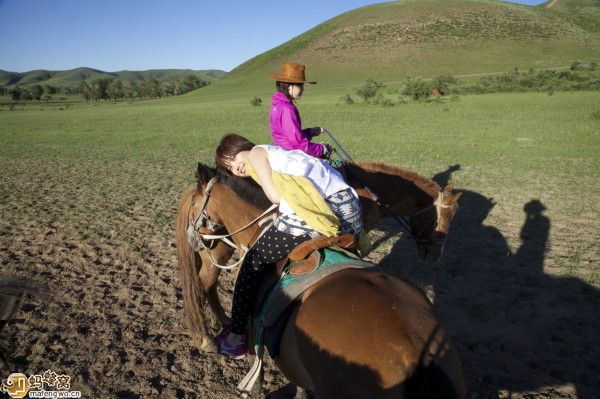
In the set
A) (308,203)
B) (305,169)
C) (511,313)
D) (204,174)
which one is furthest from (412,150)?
(308,203)

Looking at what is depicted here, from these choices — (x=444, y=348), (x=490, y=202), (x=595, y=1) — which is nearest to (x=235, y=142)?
(x=444, y=348)

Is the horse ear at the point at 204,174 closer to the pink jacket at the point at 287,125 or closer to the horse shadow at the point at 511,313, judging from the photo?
the pink jacket at the point at 287,125

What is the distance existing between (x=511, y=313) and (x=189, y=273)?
3.95 meters

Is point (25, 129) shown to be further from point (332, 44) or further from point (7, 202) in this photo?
point (332, 44)

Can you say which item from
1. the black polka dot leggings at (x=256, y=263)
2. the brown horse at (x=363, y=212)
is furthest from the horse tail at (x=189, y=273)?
the black polka dot leggings at (x=256, y=263)

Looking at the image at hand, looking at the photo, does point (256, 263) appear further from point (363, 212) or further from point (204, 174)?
point (363, 212)

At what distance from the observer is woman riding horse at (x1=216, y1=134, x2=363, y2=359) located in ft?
8.14

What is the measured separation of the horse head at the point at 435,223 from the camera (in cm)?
484

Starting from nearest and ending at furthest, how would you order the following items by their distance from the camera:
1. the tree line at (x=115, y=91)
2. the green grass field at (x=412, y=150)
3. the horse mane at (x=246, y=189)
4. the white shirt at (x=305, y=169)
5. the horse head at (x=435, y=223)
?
the white shirt at (x=305, y=169)
the horse mane at (x=246, y=189)
the horse head at (x=435, y=223)
the green grass field at (x=412, y=150)
the tree line at (x=115, y=91)

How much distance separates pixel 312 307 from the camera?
2049mm

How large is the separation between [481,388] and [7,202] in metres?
10.3

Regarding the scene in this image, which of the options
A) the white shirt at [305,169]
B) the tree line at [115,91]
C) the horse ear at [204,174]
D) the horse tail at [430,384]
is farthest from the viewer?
the tree line at [115,91]

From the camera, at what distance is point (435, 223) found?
498cm

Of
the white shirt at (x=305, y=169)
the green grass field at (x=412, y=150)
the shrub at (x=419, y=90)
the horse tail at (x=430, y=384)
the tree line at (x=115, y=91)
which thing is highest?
the tree line at (x=115, y=91)
